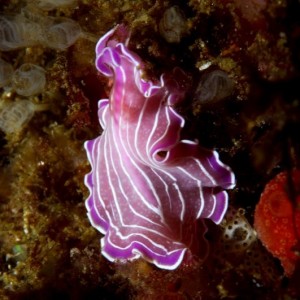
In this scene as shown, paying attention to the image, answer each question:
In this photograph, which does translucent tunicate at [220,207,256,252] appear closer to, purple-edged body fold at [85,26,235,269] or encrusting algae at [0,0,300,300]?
encrusting algae at [0,0,300,300]

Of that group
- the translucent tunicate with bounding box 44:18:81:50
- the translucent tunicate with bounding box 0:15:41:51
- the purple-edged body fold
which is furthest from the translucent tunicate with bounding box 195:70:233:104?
the translucent tunicate with bounding box 0:15:41:51

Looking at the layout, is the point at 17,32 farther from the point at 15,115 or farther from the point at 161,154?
the point at 161,154

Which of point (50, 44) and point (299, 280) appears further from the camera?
point (50, 44)

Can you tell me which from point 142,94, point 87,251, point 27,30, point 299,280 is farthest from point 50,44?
point 299,280

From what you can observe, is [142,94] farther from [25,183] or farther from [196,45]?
[25,183]

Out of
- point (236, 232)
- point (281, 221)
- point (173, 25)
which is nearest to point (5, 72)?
point (173, 25)

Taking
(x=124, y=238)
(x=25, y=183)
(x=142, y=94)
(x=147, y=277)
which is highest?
(x=142, y=94)
